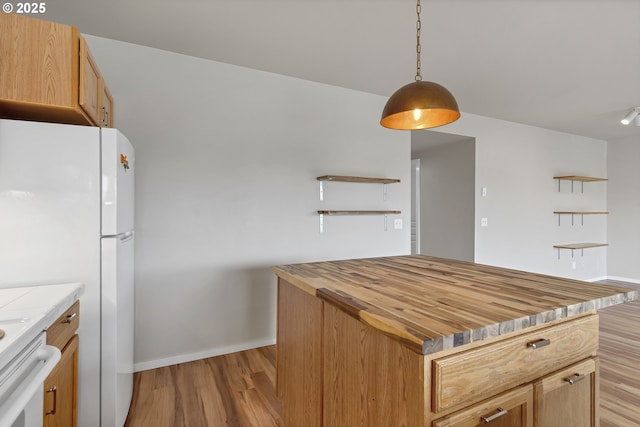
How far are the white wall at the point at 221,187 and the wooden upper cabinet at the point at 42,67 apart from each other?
87 cm

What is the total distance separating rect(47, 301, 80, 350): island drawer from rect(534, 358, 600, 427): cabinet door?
1720 millimetres

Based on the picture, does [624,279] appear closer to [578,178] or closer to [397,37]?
[578,178]

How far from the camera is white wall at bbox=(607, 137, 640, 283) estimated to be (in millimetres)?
5238

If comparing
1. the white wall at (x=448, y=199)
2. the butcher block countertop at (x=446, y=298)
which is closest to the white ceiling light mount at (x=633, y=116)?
the white wall at (x=448, y=199)

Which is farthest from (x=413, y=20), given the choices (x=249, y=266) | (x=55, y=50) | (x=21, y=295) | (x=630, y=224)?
(x=630, y=224)

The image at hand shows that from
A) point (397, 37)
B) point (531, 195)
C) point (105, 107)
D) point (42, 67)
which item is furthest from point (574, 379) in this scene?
point (531, 195)

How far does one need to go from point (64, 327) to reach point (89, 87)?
3.92 feet

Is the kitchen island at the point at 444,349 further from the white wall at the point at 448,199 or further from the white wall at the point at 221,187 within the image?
the white wall at the point at 448,199

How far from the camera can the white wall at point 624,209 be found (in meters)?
5.24

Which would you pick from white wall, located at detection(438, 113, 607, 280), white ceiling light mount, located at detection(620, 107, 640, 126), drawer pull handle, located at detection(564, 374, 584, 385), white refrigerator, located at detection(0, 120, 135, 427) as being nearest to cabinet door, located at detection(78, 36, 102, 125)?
white refrigerator, located at detection(0, 120, 135, 427)

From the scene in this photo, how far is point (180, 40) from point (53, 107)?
3.77 ft

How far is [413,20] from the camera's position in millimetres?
2090

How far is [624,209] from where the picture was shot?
5.39 meters

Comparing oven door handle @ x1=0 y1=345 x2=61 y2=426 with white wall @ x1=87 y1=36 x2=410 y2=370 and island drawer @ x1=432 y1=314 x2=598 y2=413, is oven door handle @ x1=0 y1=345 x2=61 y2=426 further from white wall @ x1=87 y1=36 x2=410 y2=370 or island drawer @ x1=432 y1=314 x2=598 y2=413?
white wall @ x1=87 y1=36 x2=410 y2=370
